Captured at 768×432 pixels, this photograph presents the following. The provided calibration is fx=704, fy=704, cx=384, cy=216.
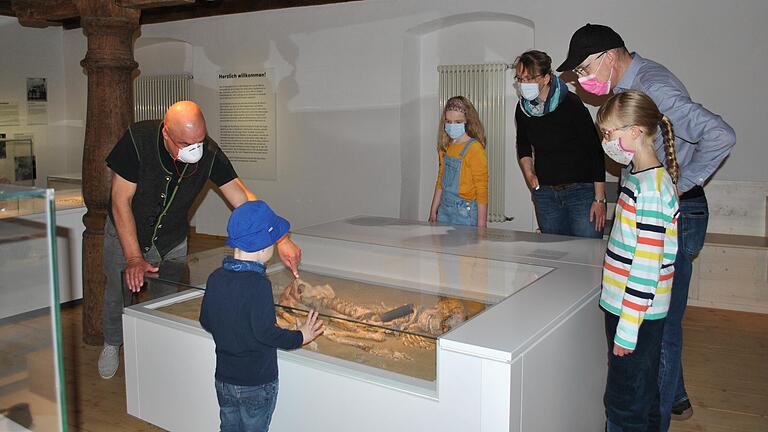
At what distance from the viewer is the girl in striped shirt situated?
2020 mm

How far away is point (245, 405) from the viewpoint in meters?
2.06

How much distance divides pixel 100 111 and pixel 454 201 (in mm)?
2133

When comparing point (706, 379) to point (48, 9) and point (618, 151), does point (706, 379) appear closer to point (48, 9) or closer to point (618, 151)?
point (618, 151)

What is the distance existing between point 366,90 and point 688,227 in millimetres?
4960

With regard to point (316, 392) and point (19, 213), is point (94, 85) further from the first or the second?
point (19, 213)

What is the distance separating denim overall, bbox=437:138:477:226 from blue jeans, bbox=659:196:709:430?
155 cm

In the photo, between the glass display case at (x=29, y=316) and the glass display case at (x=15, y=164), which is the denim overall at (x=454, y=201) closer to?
→ the glass display case at (x=29, y=316)

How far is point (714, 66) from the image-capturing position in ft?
17.6

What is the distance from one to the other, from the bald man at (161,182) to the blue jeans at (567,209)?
5.10ft

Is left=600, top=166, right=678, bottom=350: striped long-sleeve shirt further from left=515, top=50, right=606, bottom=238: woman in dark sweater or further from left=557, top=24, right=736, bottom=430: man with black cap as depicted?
left=515, top=50, right=606, bottom=238: woman in dark sweater

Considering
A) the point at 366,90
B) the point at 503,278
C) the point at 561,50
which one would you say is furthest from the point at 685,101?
the point at 366,90

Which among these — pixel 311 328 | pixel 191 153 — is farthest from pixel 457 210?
pixel 311 328

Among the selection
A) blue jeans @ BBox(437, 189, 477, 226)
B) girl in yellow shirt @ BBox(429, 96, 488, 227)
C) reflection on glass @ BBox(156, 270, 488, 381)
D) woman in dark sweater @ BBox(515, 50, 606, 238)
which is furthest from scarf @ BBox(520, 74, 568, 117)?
reflection on glass @ BBox(156, 270, 488, 381)

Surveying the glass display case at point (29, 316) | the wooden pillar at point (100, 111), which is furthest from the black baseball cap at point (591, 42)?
the wooden pillar at point (100, 111)
